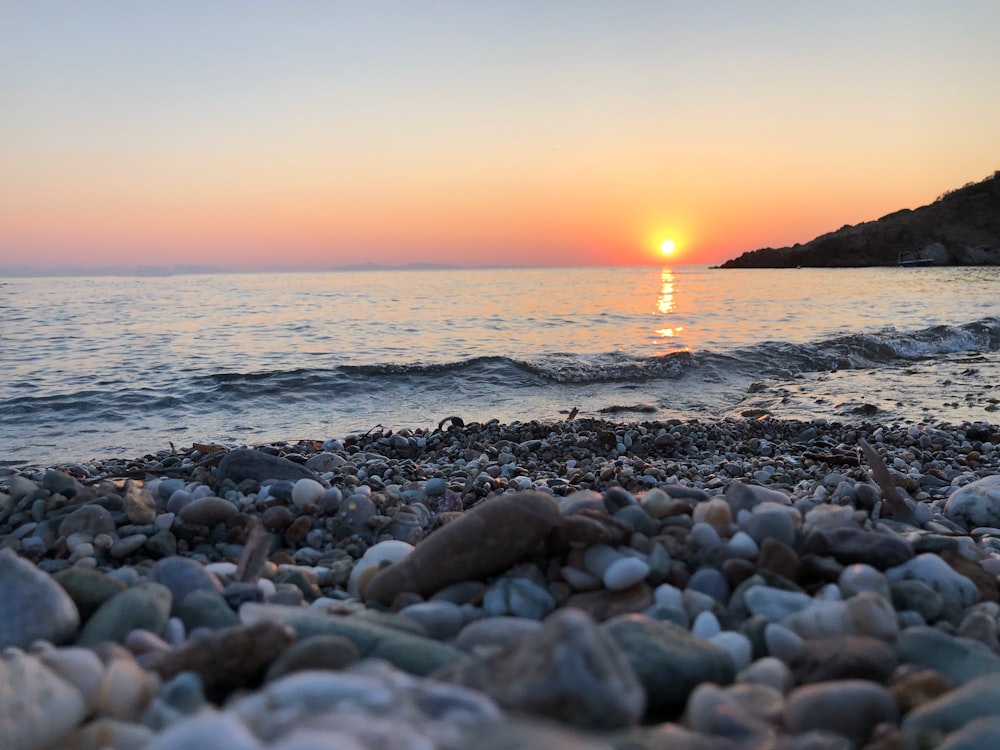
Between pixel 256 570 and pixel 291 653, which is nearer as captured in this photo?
pixel 291 653

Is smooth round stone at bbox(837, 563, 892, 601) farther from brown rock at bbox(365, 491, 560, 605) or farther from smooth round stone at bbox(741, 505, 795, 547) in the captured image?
brown rock at bbox(365, 491, 560, 605)

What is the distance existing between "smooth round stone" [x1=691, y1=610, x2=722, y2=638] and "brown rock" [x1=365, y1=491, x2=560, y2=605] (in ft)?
1.79

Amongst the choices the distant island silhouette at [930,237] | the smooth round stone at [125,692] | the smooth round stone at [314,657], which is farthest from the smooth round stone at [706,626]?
the distant island silhouette at [930,237]

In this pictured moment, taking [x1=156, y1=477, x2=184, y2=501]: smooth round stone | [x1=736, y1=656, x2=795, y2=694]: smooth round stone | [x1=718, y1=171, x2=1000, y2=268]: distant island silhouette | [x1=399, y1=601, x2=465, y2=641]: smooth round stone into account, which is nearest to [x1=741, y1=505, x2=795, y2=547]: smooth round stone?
[x1=736, y1=656, x2=795, y2=694]: smooth round stone

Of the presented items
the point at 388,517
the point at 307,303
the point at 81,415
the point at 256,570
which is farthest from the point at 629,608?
the point at 307,303

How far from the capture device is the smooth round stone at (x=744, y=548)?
228cm

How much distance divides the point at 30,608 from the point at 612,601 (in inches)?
62.7

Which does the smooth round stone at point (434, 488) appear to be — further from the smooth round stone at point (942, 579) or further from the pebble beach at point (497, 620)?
the smooth round stone at point (942, 579)

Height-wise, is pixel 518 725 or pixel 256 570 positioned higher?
pixel 518 725

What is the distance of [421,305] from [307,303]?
5159mm

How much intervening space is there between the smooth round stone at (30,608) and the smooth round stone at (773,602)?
186cm

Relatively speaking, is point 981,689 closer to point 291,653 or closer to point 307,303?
point 291,653

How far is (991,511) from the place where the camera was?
135 inches

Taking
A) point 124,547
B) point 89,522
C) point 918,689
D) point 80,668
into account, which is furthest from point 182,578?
point 918,689
